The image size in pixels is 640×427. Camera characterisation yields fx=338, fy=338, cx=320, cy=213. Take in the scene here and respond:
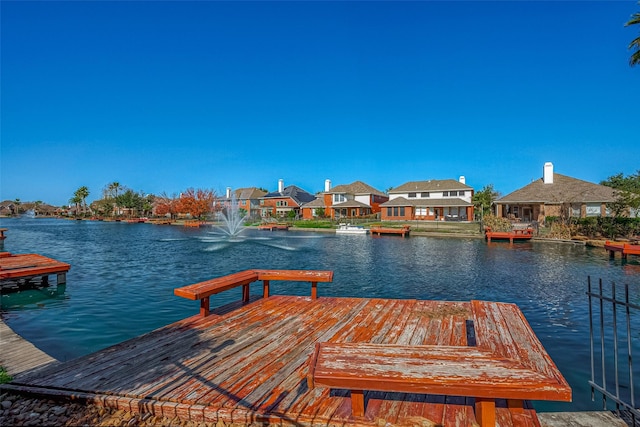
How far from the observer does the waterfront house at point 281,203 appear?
69250 mm

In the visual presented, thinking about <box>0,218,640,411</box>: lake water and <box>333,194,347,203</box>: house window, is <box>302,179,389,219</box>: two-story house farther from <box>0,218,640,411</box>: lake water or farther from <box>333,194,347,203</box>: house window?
<box>0,218,640,411</box>: lake water

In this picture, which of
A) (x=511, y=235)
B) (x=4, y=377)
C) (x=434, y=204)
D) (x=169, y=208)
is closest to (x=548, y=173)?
(x=434, y=204)

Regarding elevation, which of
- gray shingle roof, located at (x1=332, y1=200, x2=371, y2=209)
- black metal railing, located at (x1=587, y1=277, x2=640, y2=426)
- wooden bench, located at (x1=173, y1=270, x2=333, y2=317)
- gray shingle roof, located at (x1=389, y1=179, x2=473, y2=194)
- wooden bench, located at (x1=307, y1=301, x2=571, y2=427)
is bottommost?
black metal railing, located at (x1=587, y1=277, x2=640, y2=426)

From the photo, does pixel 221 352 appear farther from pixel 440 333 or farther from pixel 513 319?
pixel 513 319

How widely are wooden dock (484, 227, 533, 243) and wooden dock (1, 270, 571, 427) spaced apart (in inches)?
1066

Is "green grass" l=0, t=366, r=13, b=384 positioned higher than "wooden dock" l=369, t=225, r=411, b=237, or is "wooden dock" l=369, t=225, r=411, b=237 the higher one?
"wooden dock" l=369, t=225, r=411, b=237

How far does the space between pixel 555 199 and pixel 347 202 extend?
102 ft

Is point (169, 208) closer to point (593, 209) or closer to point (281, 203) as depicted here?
point (281, 203)

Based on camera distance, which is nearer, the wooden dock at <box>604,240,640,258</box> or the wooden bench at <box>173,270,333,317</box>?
the wooden bench at <box>173,270,333,317</box>

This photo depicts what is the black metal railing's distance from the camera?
3784 mm

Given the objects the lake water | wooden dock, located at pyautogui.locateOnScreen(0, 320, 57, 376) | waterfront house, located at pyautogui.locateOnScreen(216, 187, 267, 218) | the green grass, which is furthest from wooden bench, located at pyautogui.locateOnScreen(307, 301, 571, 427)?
waterfront house, located at pyautogui.locateOnScreen(216, 187, 267, 218)

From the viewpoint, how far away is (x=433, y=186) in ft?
183

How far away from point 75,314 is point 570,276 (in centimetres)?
1912

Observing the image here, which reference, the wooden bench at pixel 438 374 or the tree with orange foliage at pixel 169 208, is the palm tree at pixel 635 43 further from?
the tree with orange foliage at pixel 169 208
